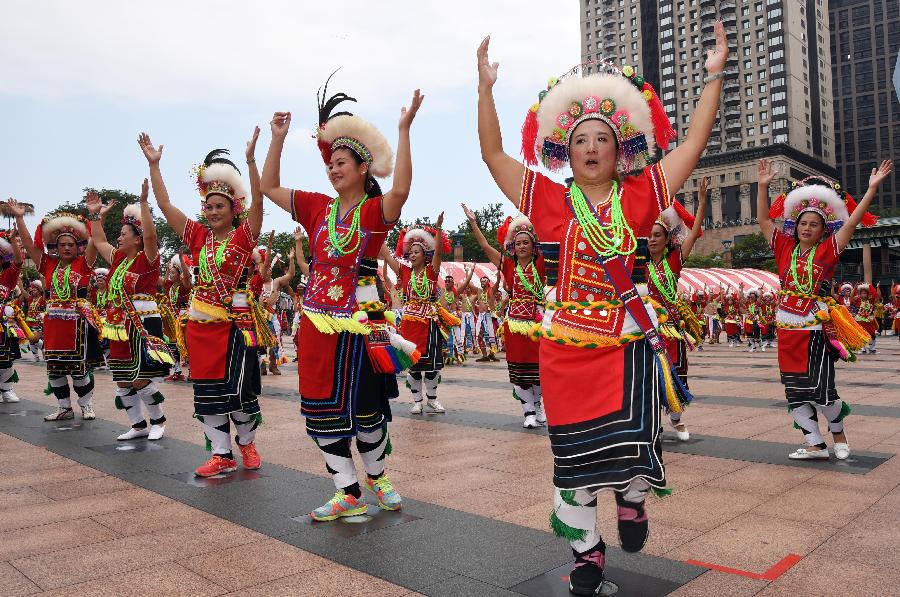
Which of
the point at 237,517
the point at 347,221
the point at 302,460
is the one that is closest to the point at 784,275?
the point at 347,221

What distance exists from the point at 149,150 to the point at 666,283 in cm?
440

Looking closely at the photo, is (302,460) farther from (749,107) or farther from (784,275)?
(749,107)

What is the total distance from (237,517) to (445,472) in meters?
1.70

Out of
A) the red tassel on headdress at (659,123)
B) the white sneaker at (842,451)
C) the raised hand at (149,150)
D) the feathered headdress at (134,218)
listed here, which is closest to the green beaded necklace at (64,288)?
the feathered headdress at (134,218)

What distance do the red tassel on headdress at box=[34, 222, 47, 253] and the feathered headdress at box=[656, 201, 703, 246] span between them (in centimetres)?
664

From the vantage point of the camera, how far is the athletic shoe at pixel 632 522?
10.3 feet

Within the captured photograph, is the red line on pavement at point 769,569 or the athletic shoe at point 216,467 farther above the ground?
the athletic shoe at point 216,467

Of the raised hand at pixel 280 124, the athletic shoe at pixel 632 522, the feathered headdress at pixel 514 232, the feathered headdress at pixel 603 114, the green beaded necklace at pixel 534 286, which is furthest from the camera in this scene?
the feathered headdress at pixel 514 232

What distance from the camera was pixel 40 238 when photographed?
830 centimetres

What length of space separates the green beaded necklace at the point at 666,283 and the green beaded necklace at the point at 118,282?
4.82m

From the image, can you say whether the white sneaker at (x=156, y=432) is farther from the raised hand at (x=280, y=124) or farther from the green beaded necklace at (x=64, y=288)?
the raised hand at (x=280, y=124)

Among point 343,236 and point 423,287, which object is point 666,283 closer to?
point 343,236

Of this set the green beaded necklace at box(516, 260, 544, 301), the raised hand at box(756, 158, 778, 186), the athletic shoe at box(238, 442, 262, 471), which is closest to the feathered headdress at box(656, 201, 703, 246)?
the raised hand at box(756, 158, 778, 186)

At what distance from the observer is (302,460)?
593cm
